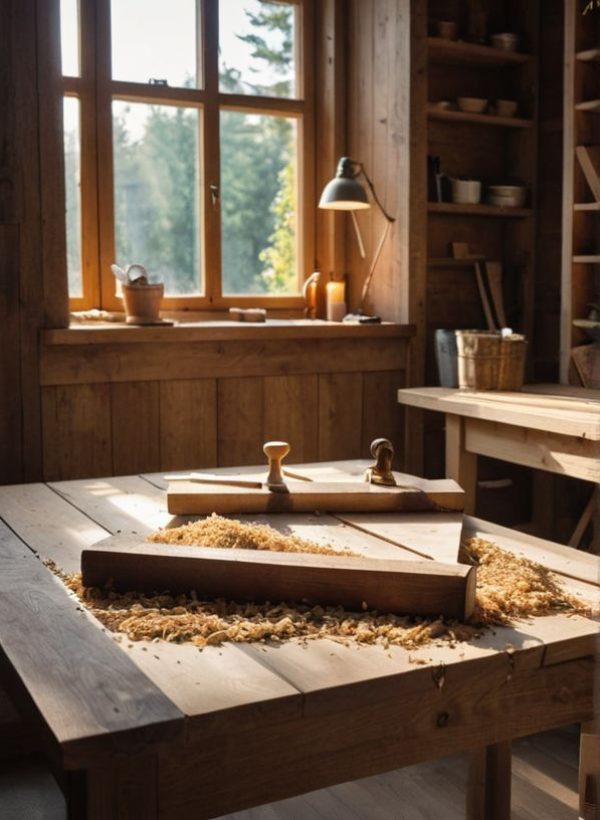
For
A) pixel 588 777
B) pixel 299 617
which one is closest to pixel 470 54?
pixel 588 777

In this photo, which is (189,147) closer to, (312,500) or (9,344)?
(9,344)

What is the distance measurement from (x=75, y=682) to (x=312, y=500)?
3.36ft

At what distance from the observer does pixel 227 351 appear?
4023 millimetres

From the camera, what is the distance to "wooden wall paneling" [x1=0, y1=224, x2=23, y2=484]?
3611 millimetres

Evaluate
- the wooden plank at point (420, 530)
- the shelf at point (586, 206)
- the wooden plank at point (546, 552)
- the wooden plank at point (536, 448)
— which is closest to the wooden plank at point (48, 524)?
the wooden plank at point (420, 530)

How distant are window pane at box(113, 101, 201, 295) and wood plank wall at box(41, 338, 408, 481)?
0.51 metres

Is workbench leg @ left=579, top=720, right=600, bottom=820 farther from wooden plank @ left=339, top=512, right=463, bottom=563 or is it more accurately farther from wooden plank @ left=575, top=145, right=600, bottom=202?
wooden plank @ left=575, top=145, right=600, bottom=202

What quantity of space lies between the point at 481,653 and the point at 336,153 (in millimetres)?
3519

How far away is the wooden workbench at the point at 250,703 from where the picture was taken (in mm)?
1168

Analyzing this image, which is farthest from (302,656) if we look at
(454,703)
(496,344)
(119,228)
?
(119,228)

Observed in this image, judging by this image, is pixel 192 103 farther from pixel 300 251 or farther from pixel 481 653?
pixel 481 653

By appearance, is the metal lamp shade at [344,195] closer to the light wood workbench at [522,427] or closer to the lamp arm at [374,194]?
the lamp arm at [374,194]

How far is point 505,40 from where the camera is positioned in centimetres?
446

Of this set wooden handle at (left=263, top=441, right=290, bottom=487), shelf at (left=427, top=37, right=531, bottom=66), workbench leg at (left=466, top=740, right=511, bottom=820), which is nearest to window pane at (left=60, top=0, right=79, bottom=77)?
shelf at (left=427, top=37, right=531, bottom=66)
